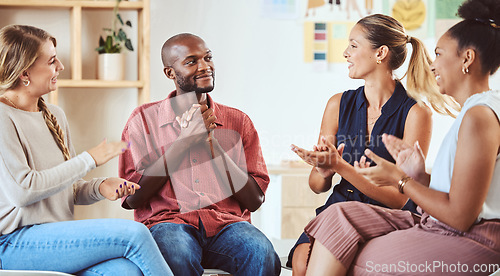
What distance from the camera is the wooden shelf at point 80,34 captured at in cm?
268

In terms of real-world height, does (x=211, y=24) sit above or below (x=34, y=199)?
above

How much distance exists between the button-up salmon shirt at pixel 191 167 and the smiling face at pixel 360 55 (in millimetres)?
389

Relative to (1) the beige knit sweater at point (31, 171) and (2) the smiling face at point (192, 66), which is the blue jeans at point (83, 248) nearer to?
(1) the beige knit sweater at point (31, 171)

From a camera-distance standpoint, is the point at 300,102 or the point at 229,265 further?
the point at 300,102

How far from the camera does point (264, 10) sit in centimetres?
324

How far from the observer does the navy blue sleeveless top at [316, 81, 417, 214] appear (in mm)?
1801

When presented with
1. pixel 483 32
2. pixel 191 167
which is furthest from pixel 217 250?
pixel 483 32

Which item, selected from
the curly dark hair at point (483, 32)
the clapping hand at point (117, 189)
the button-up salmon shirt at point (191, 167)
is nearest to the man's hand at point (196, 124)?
the button-up salmon shirt at point (191, 167)

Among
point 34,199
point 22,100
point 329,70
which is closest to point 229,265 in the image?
point 34,199

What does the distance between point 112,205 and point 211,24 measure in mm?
1079

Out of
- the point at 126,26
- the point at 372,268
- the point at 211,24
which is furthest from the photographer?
the point at 211,24

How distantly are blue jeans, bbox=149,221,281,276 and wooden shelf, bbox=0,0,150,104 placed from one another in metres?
1.15

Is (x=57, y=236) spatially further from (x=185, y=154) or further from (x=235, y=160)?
(x=235, y=160)

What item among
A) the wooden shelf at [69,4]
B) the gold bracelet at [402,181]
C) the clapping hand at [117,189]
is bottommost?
the clapping hand at [117,189]
